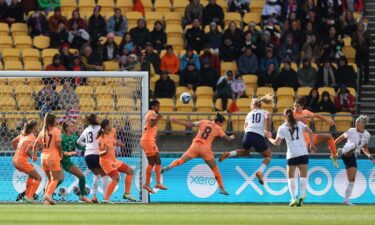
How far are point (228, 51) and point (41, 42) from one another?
472cm

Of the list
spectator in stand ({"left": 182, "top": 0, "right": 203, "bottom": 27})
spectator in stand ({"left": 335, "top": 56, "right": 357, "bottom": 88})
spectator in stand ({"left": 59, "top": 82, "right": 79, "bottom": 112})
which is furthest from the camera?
spectator in stand ({"left": 182, "top": 0, "right": 203, "bottom": 27})

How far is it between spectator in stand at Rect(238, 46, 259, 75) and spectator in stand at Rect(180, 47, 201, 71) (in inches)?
41.9

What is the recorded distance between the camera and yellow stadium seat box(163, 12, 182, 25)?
34.0 metres

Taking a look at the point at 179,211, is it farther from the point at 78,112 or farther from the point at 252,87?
the point at 252,87

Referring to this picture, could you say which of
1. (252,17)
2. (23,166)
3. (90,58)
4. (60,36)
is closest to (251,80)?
(252,17)

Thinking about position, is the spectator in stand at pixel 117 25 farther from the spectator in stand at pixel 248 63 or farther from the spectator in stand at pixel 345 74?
the spectator in stand at pixel 345 74

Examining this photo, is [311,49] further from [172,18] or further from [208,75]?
[172,18]

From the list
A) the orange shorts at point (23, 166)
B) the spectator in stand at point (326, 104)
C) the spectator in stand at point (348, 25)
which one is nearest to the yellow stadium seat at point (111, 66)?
the spectator in stand at point (326, 104)

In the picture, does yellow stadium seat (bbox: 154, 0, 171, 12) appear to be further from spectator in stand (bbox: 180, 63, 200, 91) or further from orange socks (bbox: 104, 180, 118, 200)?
orange socks (bbox: 104, 180, 118, 200)

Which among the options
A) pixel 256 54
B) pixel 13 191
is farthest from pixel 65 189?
pixel 256 54

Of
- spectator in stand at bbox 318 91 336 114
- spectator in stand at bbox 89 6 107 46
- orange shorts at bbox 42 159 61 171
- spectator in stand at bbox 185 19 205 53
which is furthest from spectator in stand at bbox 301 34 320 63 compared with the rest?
orange shorts at bbox 42 159 61 171

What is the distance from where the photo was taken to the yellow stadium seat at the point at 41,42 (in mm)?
32938

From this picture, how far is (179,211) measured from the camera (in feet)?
73.1

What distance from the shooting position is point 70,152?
25.7 m
